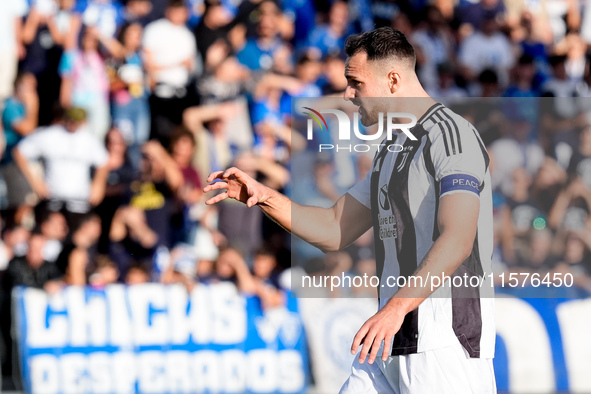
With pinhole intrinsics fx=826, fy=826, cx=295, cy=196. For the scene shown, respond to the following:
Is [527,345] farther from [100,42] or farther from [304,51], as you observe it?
[100,42]

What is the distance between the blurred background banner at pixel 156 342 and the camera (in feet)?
26.9

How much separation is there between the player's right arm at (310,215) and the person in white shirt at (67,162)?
15.9 ft

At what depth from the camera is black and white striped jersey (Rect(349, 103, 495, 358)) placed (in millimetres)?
3805

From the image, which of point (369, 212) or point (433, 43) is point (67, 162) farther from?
point (369, 212)

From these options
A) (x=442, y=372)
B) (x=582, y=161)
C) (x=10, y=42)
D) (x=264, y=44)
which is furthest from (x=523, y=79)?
(x=442, y=372)

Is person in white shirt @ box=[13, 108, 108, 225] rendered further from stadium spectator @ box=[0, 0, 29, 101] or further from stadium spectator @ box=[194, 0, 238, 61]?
stadium spectator @ box=[194, 0, 238, 61]

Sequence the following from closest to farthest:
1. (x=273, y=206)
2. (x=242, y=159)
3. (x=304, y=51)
A: 1. (x=273, y=206)
2. (x=242, y=159)
3. (x=304, y=51)

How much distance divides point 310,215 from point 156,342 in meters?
4.35

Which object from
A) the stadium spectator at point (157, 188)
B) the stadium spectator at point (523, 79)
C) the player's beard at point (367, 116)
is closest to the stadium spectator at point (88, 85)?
the stadium spectator at point (157, 188)

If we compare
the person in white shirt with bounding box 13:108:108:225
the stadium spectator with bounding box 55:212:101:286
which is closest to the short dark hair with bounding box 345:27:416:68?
the stadium spectator with bounding box 55:212:101:286

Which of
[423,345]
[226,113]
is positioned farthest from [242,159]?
[423,345]

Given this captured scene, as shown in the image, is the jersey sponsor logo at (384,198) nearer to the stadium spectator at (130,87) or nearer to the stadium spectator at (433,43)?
the stadium spectator at (130,87)

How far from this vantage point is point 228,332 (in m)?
8.35

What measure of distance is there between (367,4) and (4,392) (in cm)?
628
